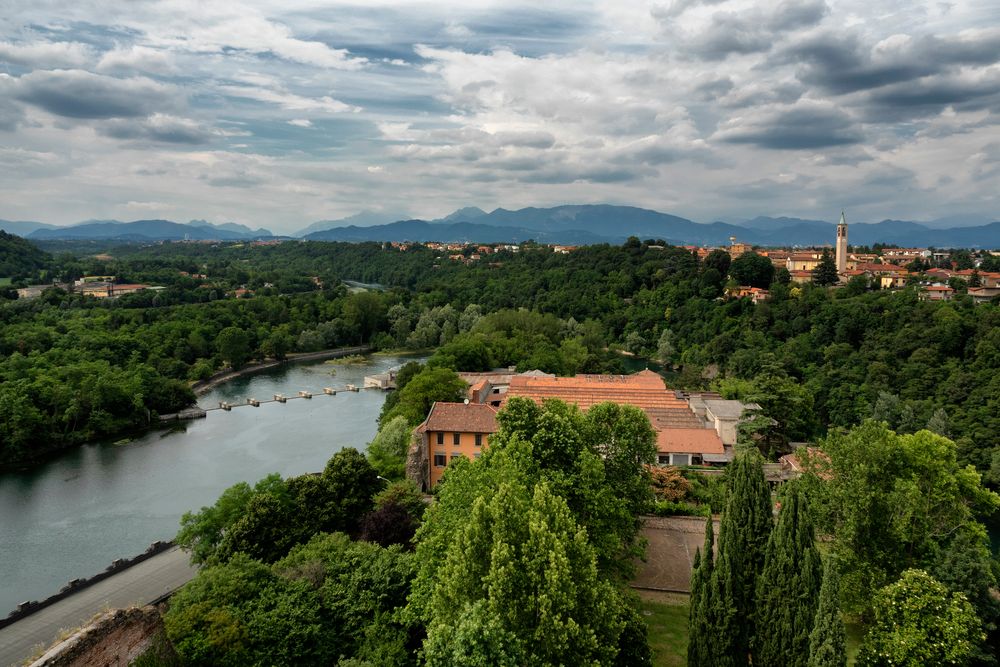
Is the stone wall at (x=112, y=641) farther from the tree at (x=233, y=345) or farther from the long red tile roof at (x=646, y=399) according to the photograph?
the tree at (x=233, y=345)

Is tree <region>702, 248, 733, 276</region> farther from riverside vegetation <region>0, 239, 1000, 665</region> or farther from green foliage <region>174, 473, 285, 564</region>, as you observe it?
green foliage <region>174, 473, 285, 564</region>

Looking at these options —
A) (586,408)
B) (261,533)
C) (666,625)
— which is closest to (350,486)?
(261,533)

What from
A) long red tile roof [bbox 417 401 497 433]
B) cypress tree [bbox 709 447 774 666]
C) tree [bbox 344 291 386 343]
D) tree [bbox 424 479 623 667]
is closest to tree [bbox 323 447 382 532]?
long red tile roof [bbox 417 401 497 433]

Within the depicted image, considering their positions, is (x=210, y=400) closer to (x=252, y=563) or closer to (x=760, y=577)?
(x=252, y=563)

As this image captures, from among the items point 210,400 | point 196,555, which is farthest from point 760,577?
point 210,400

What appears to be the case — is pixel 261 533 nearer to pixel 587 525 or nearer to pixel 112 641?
pixel 112 641

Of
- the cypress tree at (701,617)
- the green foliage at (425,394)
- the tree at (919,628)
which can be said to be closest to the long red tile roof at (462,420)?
the green foliage at (425,394)
